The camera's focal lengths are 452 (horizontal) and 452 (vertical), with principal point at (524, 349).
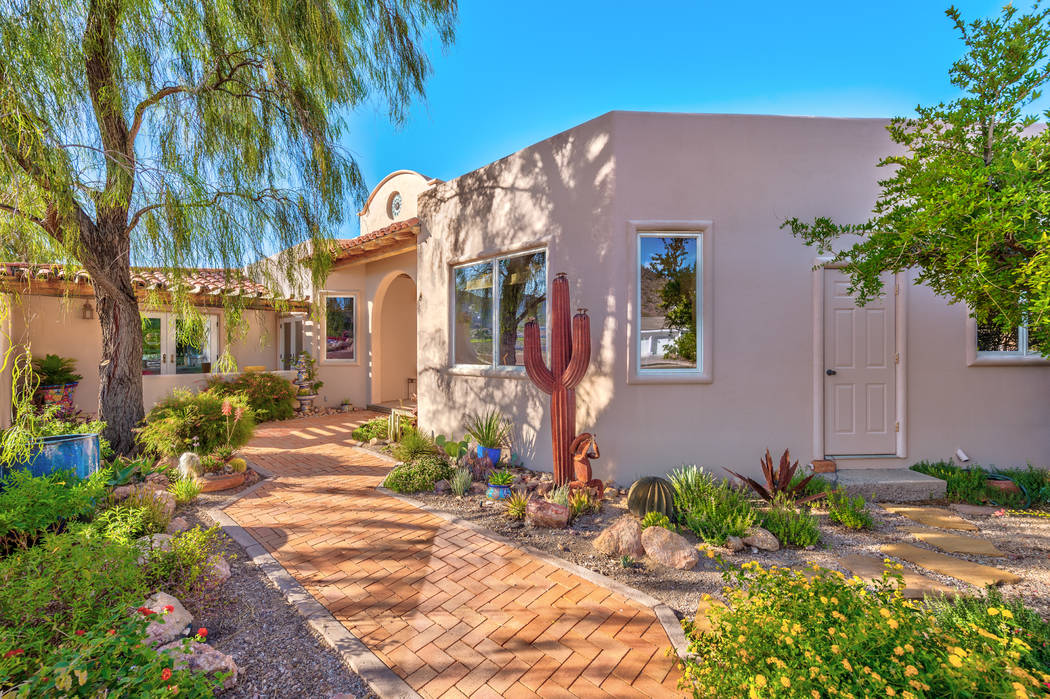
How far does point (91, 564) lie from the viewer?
251cm

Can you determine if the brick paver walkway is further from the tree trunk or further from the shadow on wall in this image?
the tree trunk

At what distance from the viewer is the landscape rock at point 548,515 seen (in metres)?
4.46

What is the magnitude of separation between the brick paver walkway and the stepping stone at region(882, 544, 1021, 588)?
262 centimetres

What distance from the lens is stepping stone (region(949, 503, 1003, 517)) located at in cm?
495

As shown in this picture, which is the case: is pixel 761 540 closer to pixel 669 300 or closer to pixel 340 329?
pixel 669 300

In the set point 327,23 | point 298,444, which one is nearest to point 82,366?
point 298,444

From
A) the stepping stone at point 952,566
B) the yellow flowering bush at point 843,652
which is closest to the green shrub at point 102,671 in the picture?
the yellow flowering bush at point 843,652

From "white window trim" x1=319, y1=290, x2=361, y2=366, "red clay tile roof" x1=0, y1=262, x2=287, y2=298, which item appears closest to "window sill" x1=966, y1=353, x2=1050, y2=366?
"red clay tile roof" x1=0, y1=262, x2=287, y2=298

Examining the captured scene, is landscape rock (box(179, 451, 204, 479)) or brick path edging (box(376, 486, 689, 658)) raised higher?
landscape rock (box(179, 451, 204, 479))

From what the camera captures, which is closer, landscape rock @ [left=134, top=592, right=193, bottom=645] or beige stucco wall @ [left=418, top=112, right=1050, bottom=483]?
landscape rock @ [left=134, top=592, right=193, bottom=645]

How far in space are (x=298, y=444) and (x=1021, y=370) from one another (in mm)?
10989

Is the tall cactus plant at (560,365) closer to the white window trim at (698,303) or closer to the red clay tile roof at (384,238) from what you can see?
the white window trim at (698,303)

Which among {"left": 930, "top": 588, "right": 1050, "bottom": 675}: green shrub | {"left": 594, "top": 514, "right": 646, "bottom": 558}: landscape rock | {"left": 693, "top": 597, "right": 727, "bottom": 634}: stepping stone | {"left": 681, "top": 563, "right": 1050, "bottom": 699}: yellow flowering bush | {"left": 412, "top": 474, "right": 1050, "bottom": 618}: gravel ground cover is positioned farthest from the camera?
A: {"left": 594, "top": 514, "right": 646, "bottom": 558}: landscape rock

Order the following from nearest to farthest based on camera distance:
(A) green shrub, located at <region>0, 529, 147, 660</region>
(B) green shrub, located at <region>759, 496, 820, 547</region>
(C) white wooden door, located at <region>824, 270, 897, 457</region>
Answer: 1. (A) green shrub, located at <region>0, 529, 147, 660</region>
2. (B) green shrub, located at <region>759, 496, 820, 547</region>
3. (C) white wooden door, located at <region>824, 270, 897, 457</region>
